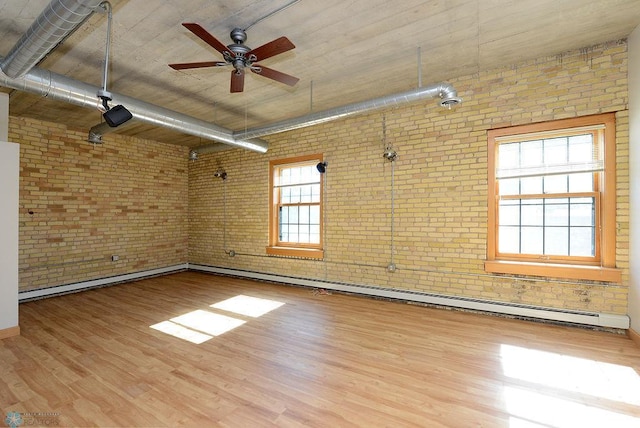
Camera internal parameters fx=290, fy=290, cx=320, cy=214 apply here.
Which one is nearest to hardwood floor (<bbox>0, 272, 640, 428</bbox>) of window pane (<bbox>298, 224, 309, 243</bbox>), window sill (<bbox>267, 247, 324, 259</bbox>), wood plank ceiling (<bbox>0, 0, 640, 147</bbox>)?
window sill (<bbox>267, 247, 324, 259</bbox>)

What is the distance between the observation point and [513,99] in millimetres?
4160

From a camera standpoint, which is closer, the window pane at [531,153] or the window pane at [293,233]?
the window pane at [531,153]

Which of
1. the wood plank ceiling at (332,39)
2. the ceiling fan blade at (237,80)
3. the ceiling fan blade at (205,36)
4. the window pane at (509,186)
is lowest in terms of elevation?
the window pane at (509,186)

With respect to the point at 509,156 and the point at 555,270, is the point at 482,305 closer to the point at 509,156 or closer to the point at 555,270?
the point at 555,270

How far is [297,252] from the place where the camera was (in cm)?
625

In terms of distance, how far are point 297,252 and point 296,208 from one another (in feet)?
3.34

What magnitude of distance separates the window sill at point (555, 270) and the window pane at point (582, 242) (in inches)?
9.5

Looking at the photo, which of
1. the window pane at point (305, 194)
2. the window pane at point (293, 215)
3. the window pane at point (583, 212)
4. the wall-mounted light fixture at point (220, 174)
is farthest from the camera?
the wall-mounted light fixture at point (220, 174)

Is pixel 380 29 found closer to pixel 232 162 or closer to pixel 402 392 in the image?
pixel 402 392

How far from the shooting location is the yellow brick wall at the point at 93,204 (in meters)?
5.61

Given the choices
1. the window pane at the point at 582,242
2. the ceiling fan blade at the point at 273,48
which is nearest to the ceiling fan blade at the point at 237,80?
the ceiling fan blade at the point at 273,48

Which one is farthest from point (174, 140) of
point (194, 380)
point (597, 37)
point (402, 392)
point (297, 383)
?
point (597, 37)

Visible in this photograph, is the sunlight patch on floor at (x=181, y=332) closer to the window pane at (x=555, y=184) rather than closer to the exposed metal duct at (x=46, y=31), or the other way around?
the exposed metal duct at (x=46, y=31)

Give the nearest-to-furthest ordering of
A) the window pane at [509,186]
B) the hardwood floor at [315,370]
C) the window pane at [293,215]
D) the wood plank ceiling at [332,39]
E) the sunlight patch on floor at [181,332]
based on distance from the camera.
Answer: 1. the hardwood floor at [315,370]
2. the wood plank ceiling at [332,39]
3. the sunlight patch on floor at [181,332]
4. the window pane at [509,186]
5. the window pane at [293,215]
